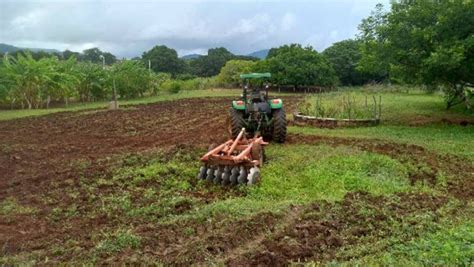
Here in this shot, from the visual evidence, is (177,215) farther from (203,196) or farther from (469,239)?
(469,239)

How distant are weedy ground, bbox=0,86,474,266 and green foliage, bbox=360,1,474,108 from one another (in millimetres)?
3078

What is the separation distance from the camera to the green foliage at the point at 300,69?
45.5 m

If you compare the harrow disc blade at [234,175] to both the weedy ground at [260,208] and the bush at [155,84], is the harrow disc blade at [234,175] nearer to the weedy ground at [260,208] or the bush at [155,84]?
the weedy ground at [260,208]

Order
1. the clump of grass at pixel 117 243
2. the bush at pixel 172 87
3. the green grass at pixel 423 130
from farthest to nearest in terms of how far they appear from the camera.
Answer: the bush at pixel 172 87, the green grass at pixel 423 130, the clump of grass at pixel 117 243

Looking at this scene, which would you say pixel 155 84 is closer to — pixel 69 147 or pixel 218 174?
pixel 69 147

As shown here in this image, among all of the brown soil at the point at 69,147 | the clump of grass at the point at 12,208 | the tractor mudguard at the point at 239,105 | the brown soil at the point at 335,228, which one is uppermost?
the tractor mudguard at the point at 239,105

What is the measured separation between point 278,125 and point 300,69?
3297 centimetres

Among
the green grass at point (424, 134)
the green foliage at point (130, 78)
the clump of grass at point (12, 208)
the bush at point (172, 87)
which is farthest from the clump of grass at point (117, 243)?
the bush at point (172, 87)

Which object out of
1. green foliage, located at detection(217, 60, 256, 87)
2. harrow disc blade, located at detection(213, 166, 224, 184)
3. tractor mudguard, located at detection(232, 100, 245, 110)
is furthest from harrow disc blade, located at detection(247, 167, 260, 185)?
green foliage, located at detection(217, 60, 256, 87)

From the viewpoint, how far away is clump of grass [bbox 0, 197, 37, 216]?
761cm

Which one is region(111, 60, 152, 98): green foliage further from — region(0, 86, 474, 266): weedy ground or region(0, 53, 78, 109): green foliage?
region(0, 86, 474, 266): weedy ground

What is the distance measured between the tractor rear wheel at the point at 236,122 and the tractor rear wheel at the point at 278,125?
0.90 meters

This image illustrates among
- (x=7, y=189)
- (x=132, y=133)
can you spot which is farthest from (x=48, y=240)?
(x=132, y=133)

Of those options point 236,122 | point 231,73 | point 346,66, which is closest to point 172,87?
point 231,73
